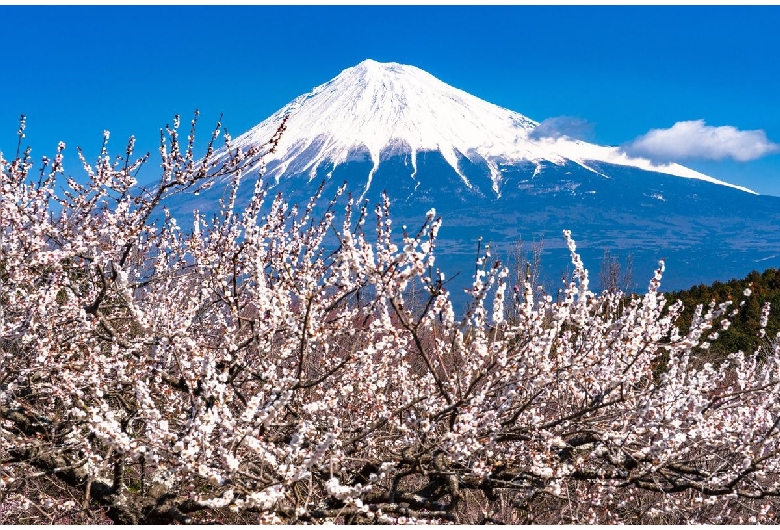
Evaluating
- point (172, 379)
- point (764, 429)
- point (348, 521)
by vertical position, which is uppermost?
point (172, 379)

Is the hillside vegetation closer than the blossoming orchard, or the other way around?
the blossoming orchard

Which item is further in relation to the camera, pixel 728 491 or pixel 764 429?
pixel 764 429

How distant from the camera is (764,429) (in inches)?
214

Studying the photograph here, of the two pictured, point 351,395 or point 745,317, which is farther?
point 745,317

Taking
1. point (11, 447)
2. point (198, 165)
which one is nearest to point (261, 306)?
point (198, 165)

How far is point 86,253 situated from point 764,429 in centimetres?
587

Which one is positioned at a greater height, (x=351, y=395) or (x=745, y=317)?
(x=351, y=395)

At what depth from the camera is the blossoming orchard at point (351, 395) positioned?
12.7ft

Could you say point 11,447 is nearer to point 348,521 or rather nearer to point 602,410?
point 348,521

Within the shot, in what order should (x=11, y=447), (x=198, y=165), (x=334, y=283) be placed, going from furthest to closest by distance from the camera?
1. (x=198, y=165)
2. (x=334, y=283)
3. (x=11, y=447)

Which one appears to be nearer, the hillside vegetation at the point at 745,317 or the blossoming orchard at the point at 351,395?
the blossoming orchard at the point at 351,395

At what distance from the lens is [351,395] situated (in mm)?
5332

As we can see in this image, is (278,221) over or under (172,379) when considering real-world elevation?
over

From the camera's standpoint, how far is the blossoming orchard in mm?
3857
